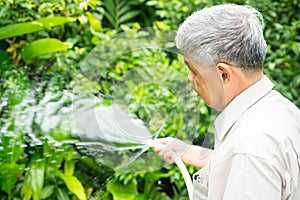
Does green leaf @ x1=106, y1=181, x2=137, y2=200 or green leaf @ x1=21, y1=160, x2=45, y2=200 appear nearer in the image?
green leaf @ x1=21, y1=160, x2=45, y2=200

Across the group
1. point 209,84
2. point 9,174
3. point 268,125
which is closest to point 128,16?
point 9,174

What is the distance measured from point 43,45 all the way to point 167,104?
1.05 metres

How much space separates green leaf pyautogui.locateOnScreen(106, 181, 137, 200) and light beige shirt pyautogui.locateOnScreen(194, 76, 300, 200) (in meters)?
1.77

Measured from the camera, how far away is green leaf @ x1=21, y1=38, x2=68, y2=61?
3.45 metres

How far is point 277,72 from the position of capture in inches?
156

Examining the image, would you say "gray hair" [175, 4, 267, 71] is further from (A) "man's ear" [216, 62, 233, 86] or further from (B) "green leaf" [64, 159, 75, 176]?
(B) "green leaf" [64, 159, 75, 176]

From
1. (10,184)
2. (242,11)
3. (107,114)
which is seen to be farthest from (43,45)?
(242,11)

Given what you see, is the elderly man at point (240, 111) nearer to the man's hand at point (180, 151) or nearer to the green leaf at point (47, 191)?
the man's hand at point (180, 151)

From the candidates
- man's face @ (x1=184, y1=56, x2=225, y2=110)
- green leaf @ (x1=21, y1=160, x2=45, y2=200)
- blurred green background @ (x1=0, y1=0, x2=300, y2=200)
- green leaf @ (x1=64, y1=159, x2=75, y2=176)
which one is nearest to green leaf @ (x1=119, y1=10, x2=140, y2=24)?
blurred green background @ (x1=0, y1=0, x2=300, y2=200)

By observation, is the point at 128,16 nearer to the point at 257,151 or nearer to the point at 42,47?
the point at 42,47

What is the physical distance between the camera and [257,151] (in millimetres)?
1509

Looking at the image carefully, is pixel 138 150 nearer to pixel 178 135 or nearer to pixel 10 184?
pixel 178 135

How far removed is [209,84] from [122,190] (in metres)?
1.92

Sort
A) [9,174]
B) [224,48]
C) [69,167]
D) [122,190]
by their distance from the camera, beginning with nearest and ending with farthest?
[224,48], [9,174], [69,167], [122,190]
